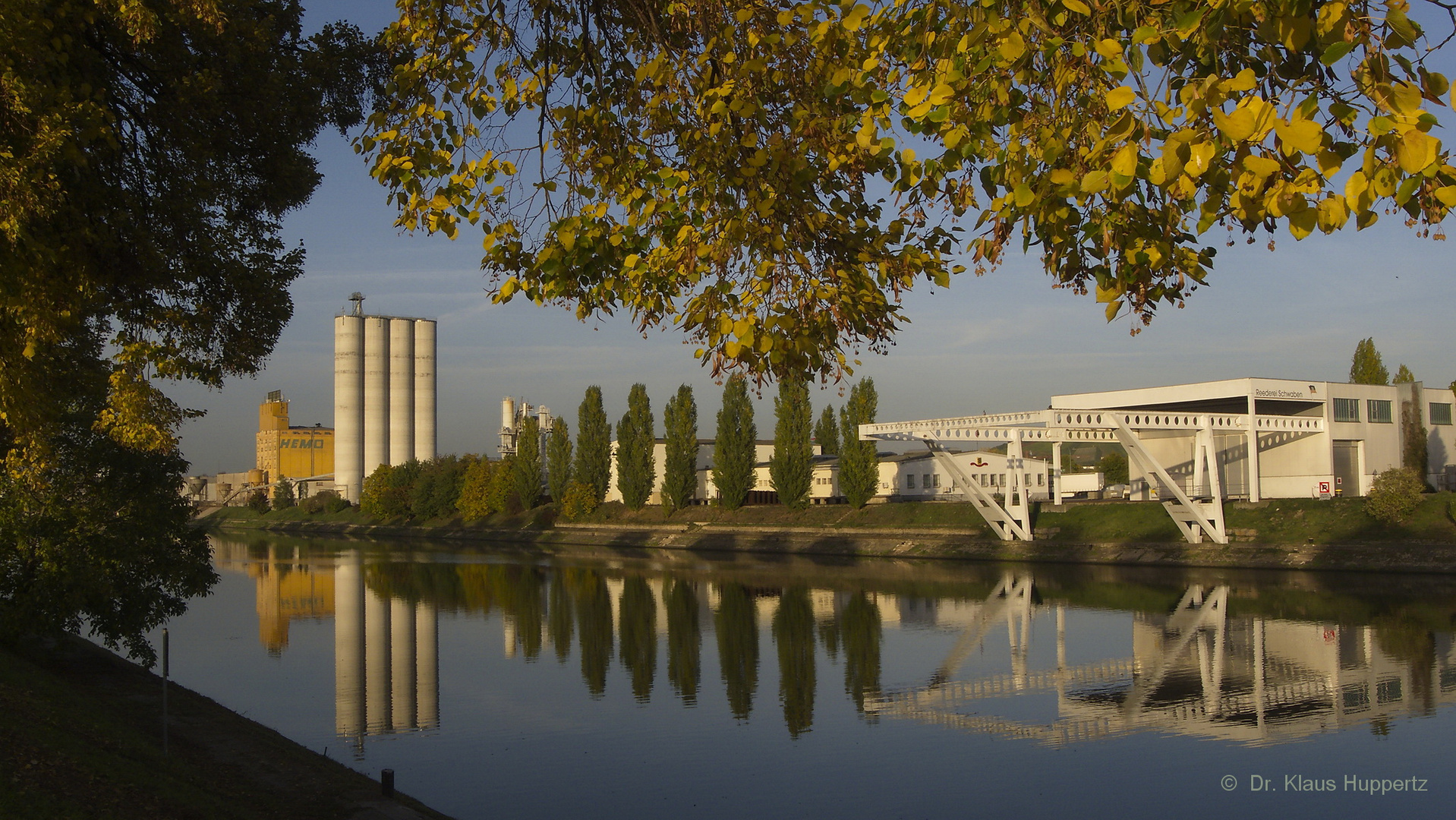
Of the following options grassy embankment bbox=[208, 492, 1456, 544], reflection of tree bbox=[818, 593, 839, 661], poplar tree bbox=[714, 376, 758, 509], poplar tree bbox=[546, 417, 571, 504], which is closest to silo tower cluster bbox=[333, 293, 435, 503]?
poplar tree bbox=[546, 417, 571, 504]

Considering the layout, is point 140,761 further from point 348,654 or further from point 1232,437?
point 1232,437

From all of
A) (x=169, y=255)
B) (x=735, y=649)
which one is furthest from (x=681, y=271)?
(x=735, y=649)

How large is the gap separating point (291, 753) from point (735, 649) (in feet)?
41.9

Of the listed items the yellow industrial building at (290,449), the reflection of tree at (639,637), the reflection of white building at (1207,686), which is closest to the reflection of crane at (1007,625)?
the reflection of white building at (1207,686)

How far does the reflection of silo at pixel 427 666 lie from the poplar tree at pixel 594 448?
38087 millimetres

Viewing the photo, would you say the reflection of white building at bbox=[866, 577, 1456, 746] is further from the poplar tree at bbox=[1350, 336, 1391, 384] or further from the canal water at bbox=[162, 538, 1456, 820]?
the poplar tree at bbox=[1350, 336, 1391, 384]

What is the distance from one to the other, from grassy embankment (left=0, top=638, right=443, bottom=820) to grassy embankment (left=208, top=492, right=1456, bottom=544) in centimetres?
3506

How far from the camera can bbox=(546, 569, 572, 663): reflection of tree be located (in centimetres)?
2525

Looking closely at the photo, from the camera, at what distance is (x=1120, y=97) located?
120 inches

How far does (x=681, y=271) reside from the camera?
5.32 metres

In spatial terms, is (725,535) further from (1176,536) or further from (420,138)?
(420,138)

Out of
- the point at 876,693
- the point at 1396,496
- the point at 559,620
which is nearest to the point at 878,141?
the point at 876,693

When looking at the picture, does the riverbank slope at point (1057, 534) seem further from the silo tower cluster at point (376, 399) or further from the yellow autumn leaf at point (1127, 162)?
the yellow autumn leaf at point (1127, 162)

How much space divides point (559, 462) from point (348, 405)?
111ft
